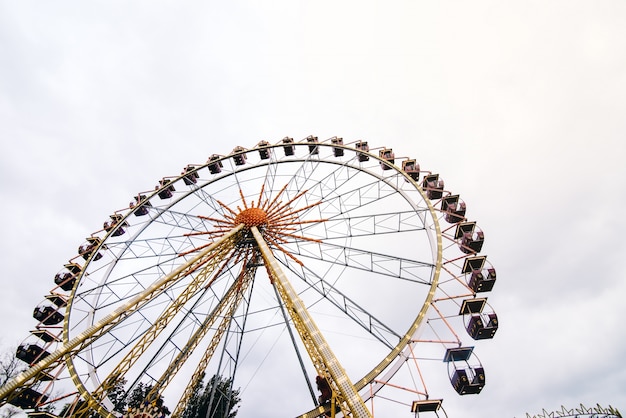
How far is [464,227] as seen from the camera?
18.0 metres

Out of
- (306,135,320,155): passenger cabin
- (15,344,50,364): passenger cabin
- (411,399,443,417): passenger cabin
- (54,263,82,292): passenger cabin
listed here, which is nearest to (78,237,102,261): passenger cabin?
(54,263,82,292): passenger cabin

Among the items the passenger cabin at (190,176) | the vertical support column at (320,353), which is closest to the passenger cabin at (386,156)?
the vertical support column at (320,353)

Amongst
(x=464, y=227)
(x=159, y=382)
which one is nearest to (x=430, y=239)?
(x=464, y=227)

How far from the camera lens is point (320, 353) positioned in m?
10.7

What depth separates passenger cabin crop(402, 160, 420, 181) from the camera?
21.5 meters

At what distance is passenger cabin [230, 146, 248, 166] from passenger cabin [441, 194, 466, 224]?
1489 cm

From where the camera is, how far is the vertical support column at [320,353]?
368 inches

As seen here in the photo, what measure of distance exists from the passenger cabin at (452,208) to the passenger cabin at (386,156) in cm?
447

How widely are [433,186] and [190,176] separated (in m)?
17.6

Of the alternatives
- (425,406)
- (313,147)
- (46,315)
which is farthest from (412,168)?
(46,315)

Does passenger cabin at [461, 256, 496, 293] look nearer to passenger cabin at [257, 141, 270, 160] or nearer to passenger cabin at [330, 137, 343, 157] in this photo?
passenger cabin at [330, 137, 343, 157]

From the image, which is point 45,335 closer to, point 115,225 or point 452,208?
point 115,225

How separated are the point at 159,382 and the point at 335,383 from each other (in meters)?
10.4

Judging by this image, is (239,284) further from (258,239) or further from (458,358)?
(458,358)
